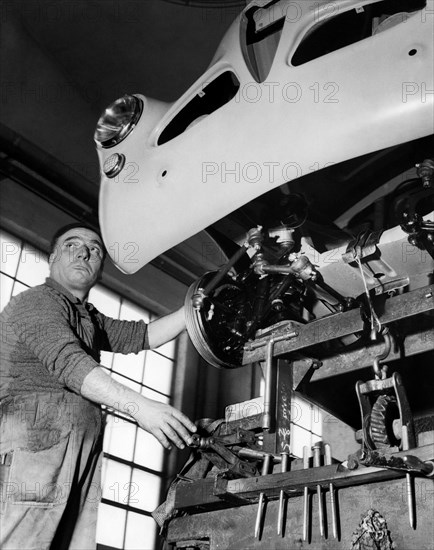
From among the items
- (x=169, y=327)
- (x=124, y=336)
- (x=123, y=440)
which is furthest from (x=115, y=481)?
(x=169, y=327)

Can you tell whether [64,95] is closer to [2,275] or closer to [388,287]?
[2,275]

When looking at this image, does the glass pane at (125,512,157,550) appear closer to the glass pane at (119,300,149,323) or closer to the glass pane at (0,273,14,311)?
the glass pane at (119,300,149,323)

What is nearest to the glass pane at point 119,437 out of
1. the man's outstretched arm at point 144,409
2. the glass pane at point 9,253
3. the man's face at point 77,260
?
the glass pane at point 9,253

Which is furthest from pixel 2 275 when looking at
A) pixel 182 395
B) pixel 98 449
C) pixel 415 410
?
pixel 415 410

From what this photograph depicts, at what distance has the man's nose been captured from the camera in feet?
8.19

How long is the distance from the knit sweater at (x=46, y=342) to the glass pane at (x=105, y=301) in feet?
10.9

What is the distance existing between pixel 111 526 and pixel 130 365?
1.24 metres

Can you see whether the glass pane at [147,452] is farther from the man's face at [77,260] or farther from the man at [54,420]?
the man at [54,420]

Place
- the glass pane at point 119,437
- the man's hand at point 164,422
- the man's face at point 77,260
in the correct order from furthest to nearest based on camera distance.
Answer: the glass pane at point 119,437 → the man's face at point 77,260 → the man's hand at point 164,422

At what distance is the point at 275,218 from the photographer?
224 centimetres

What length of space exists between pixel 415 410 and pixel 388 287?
0.51m

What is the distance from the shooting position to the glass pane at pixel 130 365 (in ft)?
18.9

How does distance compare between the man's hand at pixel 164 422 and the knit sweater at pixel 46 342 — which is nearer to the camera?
the man's hand at pixel 164 422

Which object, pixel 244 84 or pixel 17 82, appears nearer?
pixel 244 84
